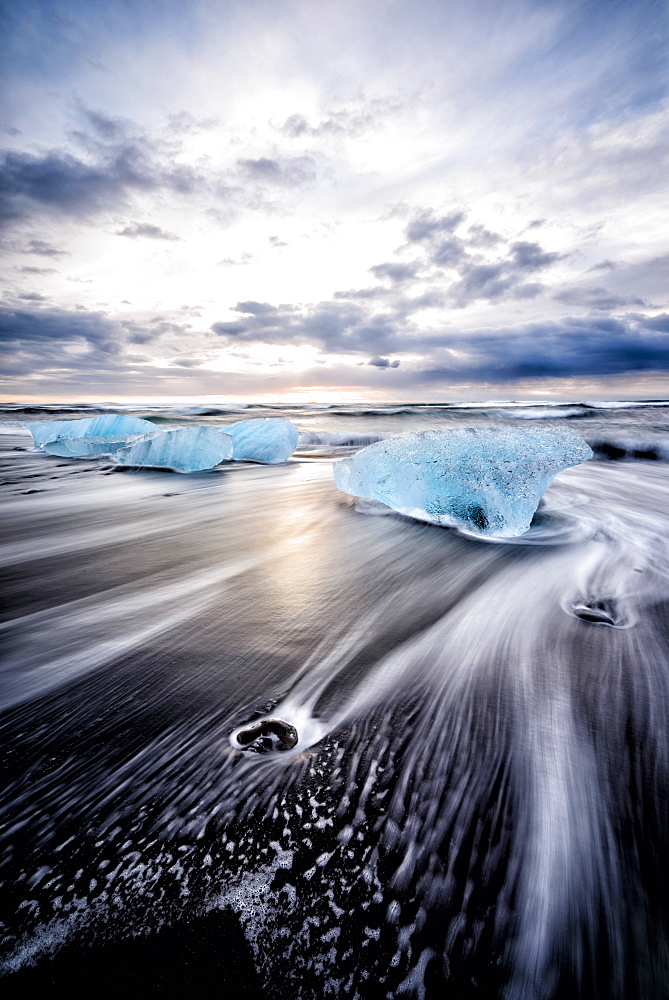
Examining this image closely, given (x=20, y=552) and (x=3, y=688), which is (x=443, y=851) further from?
(x=20, y=552)

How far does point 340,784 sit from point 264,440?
437 cm

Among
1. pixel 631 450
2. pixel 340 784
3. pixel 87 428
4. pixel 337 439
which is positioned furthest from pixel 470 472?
pixel 87 428

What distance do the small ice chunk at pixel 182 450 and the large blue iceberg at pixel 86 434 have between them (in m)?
1.16

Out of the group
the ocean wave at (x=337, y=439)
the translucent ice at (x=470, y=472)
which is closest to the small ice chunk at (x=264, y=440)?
the ocean wave at (x=337, y=439)

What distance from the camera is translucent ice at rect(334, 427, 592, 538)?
204 centimetres

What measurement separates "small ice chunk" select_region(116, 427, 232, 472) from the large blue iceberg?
116 centimetres

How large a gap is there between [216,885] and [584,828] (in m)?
0.53

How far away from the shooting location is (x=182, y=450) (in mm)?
4227

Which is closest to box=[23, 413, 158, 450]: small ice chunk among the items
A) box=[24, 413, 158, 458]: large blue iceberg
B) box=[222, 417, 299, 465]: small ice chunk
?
box=[24, 413, 158, 458]: large blue iceberg

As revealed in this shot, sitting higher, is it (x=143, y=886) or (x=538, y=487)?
(x=538, y=487)

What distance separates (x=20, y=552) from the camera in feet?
5.98

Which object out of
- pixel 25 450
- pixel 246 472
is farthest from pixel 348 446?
pixel 25 450

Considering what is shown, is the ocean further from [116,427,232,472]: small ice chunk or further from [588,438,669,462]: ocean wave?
[588,438,669,462]: ocean wave

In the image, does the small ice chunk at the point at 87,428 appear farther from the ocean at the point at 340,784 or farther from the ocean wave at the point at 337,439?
the ocean at the point at 340,784
